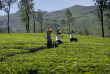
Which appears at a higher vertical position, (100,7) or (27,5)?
(27,5)

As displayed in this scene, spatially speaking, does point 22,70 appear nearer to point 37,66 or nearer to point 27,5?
point 37,66

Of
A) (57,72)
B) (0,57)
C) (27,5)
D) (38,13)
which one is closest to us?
(57,72)

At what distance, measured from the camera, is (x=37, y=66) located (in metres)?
10.3

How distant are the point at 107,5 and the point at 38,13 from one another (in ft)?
197

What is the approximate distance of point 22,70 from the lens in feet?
31.7

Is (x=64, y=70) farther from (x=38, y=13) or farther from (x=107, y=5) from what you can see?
(x=38, y=13)

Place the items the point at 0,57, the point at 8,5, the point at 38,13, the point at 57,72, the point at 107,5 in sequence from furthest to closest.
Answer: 1. the point at 38,13
2. the point at 8,5
3. the point at 107,5
4. the point at 0,57
5. the point at 57,72

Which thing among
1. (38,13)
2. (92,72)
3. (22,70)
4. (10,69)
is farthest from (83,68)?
(38,13)

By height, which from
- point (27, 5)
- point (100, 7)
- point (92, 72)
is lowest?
point (92, 72)

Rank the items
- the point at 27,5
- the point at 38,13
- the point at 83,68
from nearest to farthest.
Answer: the point at 83,68
the point at 27,5
the point at 38,13

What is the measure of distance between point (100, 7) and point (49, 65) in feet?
171

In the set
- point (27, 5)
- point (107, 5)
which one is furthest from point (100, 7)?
point (27, 5)

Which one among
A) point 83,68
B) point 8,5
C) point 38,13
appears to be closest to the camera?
point 83,68

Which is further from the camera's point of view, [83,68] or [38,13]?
[38,13]
